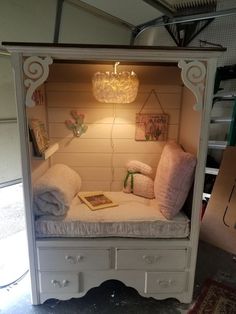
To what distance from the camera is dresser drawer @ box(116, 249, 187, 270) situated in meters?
1.47

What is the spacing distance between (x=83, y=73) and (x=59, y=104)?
1.02 feet

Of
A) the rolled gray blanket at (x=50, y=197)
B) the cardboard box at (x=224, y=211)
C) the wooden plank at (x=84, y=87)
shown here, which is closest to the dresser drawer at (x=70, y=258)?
the rolled gray blanket at (x=50, y=197)

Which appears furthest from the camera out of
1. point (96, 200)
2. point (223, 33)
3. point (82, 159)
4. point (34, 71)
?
point (223, 33)

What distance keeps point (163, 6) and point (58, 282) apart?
2440mm

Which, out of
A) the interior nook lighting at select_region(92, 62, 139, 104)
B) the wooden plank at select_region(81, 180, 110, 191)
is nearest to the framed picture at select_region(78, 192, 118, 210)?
Answer: the wooden plank at select_region(81, 180, 110, 191)

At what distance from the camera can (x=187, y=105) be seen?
1.72m

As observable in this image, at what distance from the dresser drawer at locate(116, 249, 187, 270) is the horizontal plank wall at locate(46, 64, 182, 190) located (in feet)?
2.16

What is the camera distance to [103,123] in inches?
74.4

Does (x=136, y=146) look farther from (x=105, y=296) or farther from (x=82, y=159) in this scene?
(x=105, y=296)

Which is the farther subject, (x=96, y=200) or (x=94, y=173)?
(x=94, y=173)

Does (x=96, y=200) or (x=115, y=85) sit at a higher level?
(x=115, y=85)

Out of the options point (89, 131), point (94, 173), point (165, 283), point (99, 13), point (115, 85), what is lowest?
point (165, 283)

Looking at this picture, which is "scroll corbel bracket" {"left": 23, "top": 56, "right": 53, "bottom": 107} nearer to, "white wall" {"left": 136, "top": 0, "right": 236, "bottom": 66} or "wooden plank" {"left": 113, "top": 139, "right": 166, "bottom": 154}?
"wooden plank" {"left": 113, "top": 139, "right": 166, "bottom": 154}

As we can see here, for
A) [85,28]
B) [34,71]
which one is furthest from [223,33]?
[34,71]
